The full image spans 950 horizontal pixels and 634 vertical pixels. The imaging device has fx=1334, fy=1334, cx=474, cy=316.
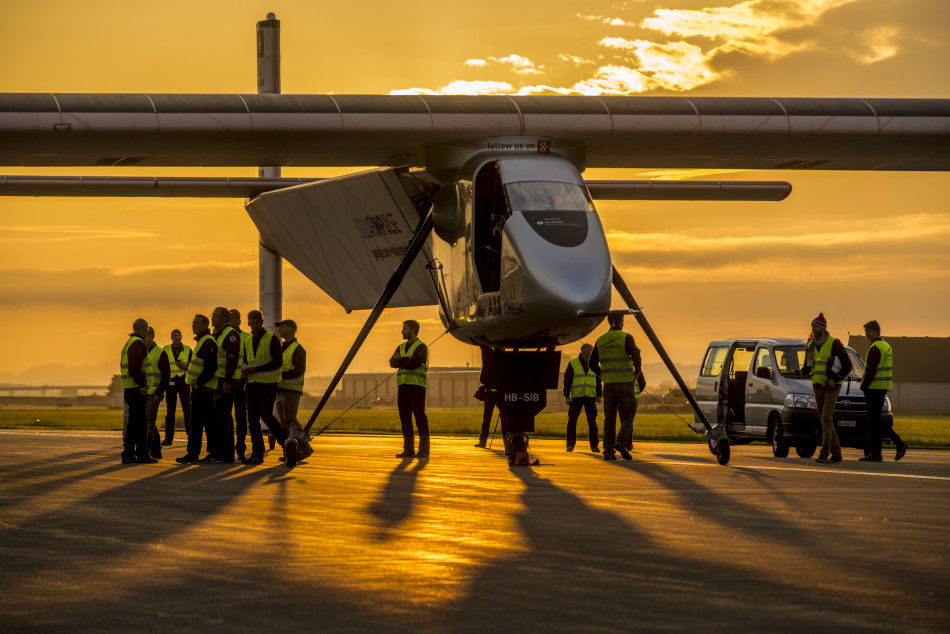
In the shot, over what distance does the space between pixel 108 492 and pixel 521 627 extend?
26.0 feet

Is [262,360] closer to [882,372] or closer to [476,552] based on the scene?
[882,372]

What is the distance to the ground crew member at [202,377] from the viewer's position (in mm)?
17281

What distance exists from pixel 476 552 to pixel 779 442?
12.8 meters


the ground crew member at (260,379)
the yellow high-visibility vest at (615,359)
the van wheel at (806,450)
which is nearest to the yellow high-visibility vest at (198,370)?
the ground crew member at (260,379)

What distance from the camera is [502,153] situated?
54.3 feet

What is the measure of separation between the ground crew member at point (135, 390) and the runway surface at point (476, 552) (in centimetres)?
235

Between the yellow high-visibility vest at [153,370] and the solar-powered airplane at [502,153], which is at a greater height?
the solar-powered airplane at [502,153]

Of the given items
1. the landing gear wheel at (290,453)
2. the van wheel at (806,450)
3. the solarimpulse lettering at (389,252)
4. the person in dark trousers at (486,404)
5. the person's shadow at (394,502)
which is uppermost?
the solarimpulse lettering at (389,252)

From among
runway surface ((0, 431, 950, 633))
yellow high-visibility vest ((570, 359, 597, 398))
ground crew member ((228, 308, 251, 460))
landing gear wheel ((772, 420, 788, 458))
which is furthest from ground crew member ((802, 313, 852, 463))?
ground crew member ((228, 308, 251, 460))

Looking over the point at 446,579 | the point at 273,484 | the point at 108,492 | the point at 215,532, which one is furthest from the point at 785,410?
the point at 446,579

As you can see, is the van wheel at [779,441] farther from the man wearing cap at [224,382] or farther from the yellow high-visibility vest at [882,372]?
the man wearing cap at [224,382]

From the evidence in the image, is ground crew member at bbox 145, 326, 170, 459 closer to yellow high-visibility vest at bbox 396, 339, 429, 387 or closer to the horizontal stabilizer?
yellow high-visibility vest at bbox 396, 339, 429, 387

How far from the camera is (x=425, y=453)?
1869 cm

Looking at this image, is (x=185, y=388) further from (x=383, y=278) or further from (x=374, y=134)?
(x=374, y=134)
